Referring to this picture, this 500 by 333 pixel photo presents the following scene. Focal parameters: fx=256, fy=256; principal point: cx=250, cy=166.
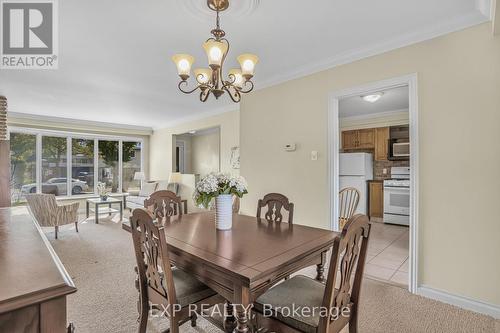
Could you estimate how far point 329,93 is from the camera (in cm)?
312

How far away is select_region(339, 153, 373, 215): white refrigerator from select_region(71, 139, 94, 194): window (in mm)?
6778

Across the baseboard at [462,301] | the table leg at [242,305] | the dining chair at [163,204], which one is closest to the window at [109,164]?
the dining chair at [163,204]

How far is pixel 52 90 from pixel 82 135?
10.5 ft

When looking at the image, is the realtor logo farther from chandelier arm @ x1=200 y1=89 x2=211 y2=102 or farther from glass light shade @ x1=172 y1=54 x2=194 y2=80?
chandelier arm @ x1=200 y1=89 x2=211 y2=102

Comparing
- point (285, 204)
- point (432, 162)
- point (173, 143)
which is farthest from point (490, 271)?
point (173, 143)

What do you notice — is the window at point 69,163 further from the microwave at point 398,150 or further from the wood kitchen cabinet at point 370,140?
the microwave at point 398,150

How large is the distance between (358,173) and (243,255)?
5.01 m

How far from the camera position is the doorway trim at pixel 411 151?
2.47 meters

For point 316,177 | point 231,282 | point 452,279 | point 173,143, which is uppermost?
point 173,143

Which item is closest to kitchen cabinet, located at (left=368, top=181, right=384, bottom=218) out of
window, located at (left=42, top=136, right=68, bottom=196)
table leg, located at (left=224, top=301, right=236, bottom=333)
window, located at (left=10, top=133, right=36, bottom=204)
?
table leg, located at (left=224, top=301, right=236, bottom=333)

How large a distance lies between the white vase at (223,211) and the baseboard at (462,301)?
1994 mm

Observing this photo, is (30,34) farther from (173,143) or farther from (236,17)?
(173,143)

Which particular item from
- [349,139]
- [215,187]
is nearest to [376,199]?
[349,139]

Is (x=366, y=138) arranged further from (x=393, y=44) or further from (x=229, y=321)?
(x=229, y=321)
